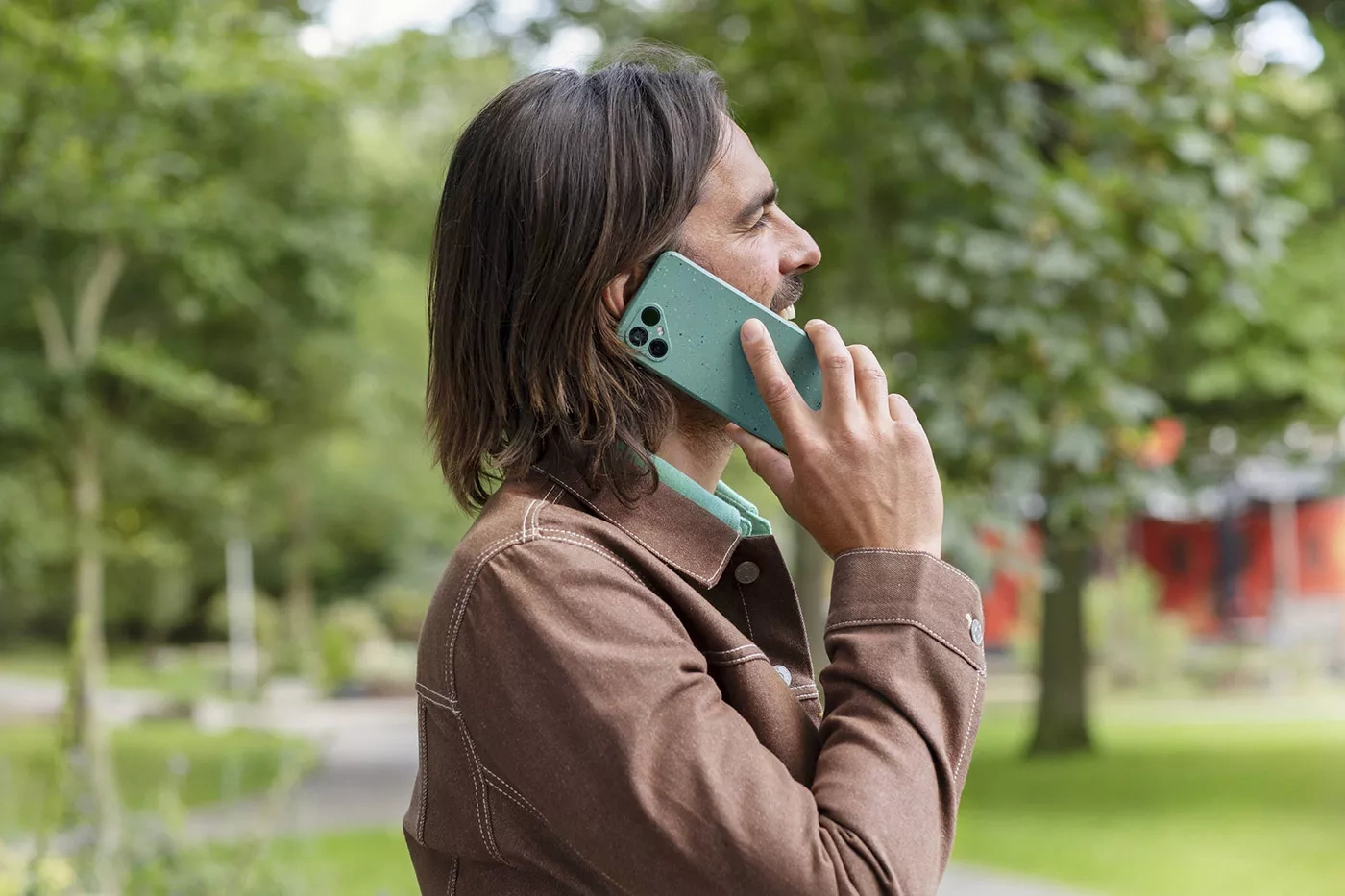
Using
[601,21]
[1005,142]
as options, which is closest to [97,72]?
[601,21]

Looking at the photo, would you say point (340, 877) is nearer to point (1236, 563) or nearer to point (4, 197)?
point (4, 197)

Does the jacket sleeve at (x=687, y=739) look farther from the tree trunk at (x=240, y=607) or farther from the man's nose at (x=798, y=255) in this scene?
the tree trunk at (x=240, y=607)

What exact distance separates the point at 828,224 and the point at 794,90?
81cm

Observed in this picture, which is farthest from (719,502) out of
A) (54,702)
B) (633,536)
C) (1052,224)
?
(54,702)

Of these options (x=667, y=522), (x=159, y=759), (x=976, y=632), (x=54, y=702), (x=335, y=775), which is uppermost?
(x=667, y=522)

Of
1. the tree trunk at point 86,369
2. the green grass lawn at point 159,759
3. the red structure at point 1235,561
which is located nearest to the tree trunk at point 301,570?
the green grass lawn at point 159,759

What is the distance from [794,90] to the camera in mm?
7074

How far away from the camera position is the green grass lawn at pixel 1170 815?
1019 cm

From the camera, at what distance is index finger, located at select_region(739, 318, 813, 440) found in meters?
1.35

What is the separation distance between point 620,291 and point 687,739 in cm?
45

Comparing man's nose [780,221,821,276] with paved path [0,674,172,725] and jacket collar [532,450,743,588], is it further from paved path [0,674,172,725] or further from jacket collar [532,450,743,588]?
paved path [0,674,172,725]

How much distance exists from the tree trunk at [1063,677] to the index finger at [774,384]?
46.9 ft

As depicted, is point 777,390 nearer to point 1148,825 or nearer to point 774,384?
point 774,384

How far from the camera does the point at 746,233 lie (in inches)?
58.0
